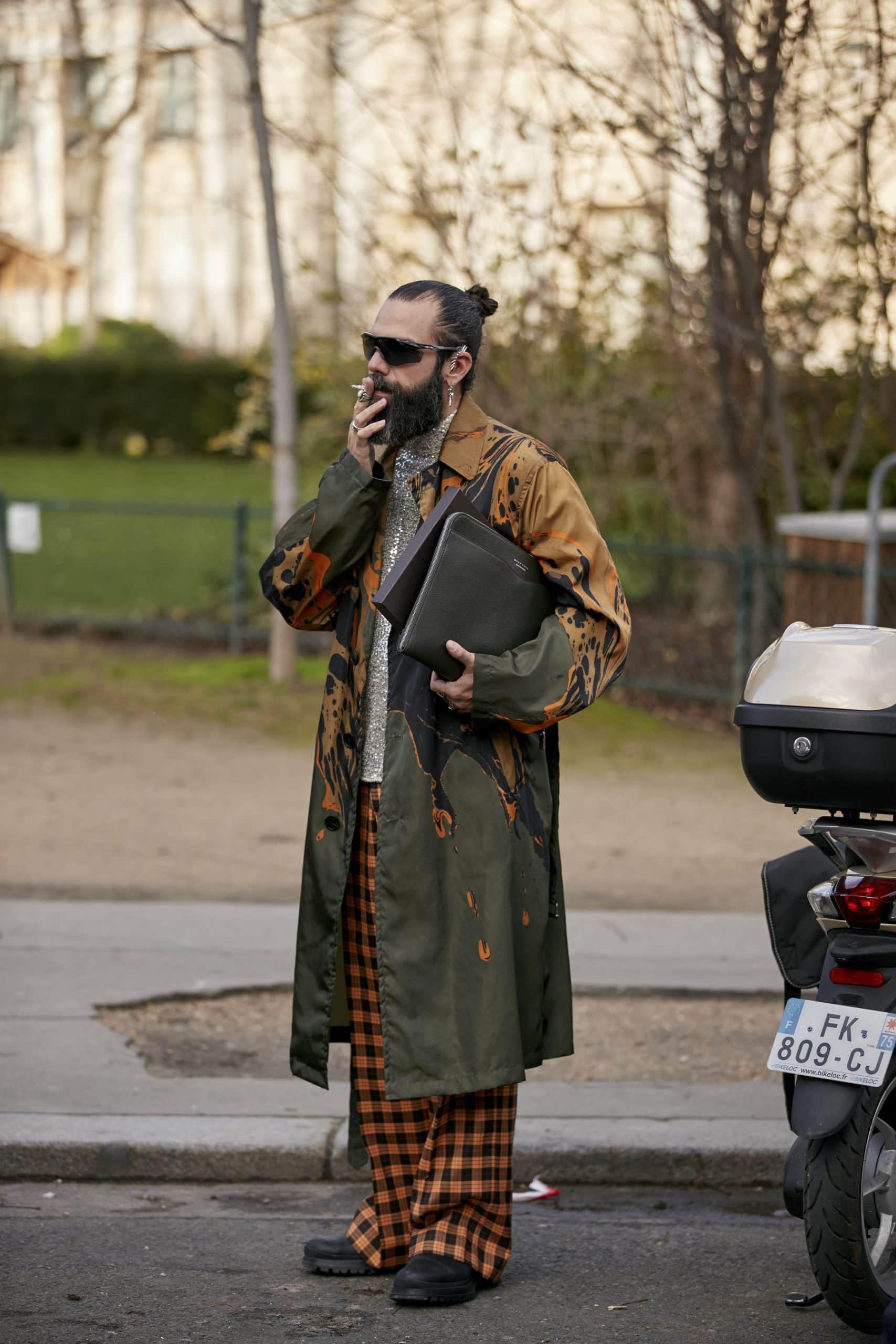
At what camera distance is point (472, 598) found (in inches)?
137

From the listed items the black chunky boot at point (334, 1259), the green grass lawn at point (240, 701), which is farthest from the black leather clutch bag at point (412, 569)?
the green grass lawn at point (240, 701)

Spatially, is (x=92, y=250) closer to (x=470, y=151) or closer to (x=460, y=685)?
(x=470, y=151)

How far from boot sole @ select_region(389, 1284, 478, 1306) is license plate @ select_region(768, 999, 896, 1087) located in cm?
83

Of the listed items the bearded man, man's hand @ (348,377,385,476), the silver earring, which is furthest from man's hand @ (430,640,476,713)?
the silver earring

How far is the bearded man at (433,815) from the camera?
3504mm

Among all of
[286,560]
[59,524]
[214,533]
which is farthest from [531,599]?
[59,524]

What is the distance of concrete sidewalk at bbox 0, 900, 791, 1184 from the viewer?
448 cm

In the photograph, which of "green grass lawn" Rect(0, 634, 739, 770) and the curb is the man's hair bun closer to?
the curb

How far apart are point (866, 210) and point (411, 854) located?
816 centimetres

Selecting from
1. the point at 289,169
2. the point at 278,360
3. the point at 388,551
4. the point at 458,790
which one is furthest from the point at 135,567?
the point at 289,169

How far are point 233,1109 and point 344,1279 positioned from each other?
3.35 feet

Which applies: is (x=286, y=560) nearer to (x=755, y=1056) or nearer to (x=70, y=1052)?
(x=70, y=1052)

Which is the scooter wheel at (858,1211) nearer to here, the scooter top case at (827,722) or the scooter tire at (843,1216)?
the scooter tire at (843,1216)

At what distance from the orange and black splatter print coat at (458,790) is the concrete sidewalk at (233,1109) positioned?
953 mm
